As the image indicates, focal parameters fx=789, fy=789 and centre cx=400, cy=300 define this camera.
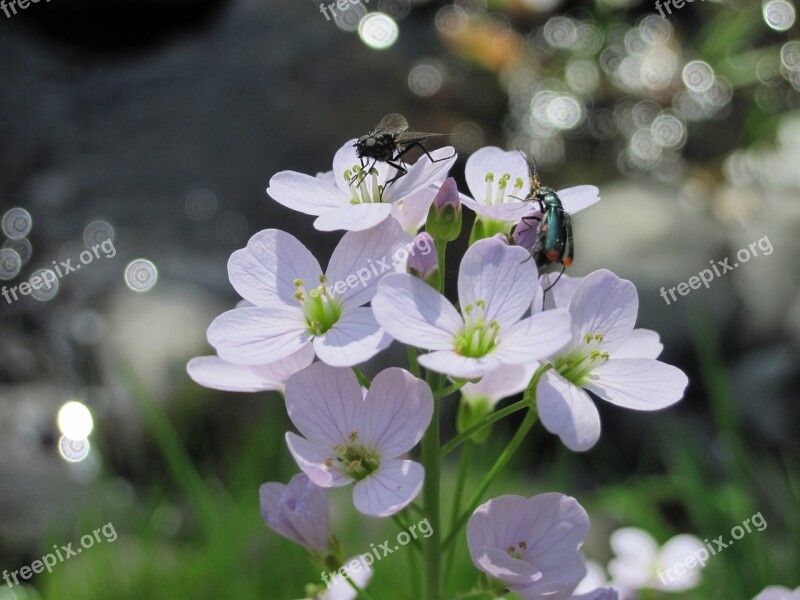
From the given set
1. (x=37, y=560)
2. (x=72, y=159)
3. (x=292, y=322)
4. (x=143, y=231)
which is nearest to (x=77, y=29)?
(x=72, y=159)

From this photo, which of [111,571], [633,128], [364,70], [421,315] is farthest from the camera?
[633,128]

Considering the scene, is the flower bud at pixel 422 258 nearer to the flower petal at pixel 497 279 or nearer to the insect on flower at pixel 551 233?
the flower petal at pixel 497 279

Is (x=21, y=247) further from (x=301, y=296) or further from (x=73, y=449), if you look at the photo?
(x=301, y=296)

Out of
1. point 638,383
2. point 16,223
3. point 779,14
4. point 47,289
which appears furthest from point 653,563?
point 779,14

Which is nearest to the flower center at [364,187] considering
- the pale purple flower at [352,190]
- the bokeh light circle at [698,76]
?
the pale purple flower at [352,190]

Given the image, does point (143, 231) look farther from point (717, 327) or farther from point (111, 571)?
point (717, 327)

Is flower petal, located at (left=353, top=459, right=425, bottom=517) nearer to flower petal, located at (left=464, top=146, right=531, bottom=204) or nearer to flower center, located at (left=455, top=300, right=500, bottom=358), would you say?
flower center, located at (left=455, top=300, right=500, bottom=358)
